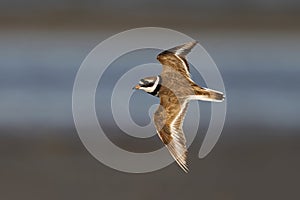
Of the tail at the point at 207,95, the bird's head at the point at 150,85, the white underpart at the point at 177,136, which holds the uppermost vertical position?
the bird's head at the point at 150,85

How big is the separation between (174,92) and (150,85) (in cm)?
2

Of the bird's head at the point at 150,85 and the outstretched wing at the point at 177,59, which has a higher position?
the outstretched wing at the point at 177,59

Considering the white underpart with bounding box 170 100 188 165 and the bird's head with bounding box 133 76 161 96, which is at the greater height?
the bird's head with bounding box 133 76 161 96

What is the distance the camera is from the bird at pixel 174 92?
330mm

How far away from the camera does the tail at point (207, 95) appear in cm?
33

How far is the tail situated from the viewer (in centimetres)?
33

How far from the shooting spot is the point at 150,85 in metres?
0.34

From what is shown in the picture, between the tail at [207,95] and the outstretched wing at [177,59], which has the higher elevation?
the outstretched wing at [177,59]

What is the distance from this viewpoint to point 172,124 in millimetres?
338

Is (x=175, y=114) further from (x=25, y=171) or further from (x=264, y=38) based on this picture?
(x=264, y=38)

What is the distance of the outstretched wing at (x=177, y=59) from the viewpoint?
0.34 m

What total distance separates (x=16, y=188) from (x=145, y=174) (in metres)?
0.24

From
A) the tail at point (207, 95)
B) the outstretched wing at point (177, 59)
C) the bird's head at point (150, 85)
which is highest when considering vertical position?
the outstretched wing at point (177, 59)

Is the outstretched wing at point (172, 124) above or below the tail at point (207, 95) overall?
below
